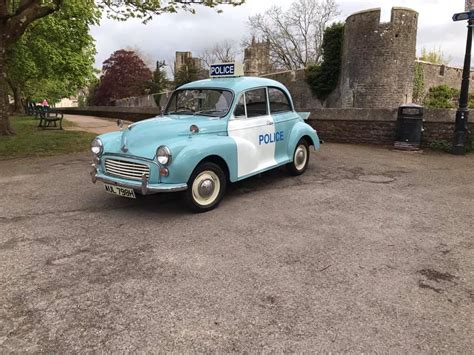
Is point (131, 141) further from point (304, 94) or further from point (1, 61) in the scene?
point (304, 94)

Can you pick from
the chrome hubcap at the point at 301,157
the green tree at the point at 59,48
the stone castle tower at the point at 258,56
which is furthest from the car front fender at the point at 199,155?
the stone castle tower at the point at 258,56

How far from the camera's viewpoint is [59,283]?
3.29 m

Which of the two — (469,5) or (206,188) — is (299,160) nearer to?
(206,188)

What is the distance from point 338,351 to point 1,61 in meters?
12.5

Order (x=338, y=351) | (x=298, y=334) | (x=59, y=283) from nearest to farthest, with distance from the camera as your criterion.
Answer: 1. (x=338, y=351)
2. (x=298, y=334)
3. (x=59, y=283)

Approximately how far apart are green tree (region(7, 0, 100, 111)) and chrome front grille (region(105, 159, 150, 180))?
14.4 meters

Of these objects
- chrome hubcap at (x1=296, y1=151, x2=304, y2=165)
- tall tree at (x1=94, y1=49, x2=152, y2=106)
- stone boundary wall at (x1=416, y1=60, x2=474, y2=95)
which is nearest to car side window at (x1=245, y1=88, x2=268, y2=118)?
chrome hubcap at (x1=296, y1=151, x2=304, y2=165)

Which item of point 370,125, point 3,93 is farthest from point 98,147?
point 3,93

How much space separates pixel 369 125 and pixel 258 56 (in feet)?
118

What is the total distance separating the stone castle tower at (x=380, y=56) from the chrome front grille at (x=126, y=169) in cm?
1583

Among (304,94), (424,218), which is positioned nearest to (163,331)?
(424,218)

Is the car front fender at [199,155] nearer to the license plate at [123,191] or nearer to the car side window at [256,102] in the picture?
the license plate at [123,191]

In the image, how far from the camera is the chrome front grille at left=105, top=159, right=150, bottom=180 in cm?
485

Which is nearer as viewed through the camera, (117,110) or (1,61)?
(1,61)
